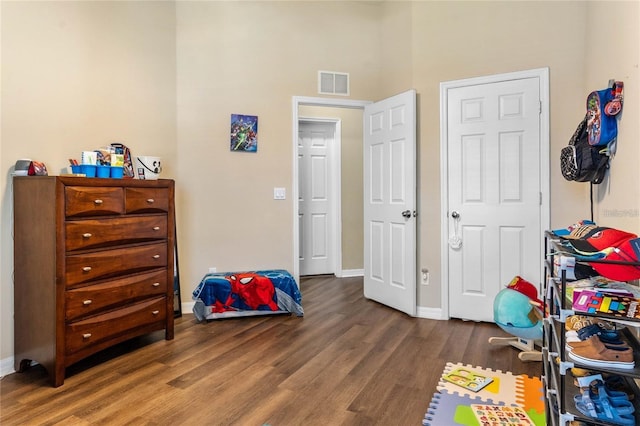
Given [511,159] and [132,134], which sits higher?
[132,134]

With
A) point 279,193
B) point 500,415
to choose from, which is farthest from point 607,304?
point 279,193

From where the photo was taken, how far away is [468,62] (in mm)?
3369

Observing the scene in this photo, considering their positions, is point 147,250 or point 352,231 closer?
point 147,250

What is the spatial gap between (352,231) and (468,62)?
2667mm

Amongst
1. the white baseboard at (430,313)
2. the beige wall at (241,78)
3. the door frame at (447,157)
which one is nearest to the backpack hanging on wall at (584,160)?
the beige wall at (241,78)

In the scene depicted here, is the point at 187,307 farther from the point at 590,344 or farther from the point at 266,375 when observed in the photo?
the point at 590,344

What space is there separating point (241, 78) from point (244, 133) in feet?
1.77

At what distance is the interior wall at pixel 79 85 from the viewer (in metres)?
2.39

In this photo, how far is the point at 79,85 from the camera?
279 cm

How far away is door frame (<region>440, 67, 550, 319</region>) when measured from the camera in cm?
307

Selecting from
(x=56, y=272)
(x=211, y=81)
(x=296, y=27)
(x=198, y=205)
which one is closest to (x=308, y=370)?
(x=56, y=272)

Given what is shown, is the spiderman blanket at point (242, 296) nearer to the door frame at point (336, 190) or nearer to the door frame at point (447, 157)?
the door frame at point (447, 157)

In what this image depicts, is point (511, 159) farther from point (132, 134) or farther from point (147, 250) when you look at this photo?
point (132, 134)

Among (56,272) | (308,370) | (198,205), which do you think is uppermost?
(198,205)
